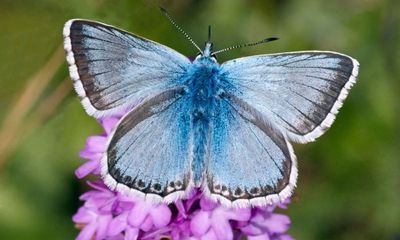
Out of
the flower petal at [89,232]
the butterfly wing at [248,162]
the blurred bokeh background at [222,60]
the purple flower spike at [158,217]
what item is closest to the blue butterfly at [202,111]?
the butterfly wing at [248,162]

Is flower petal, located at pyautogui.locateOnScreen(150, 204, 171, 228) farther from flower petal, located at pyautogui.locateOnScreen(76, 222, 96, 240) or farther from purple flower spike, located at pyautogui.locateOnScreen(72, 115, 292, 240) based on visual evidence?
flower petal, located at pyautogui.locateOnScreen(76, 222, 96, 240)

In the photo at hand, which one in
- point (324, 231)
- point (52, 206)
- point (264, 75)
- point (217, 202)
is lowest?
point (324, 231)

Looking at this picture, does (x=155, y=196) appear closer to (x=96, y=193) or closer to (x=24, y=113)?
(x=96, y=193)

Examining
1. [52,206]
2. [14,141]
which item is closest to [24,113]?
[14,141]

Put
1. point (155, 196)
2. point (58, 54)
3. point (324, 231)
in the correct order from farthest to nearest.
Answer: point (324, 231) < point (58, 54) < point (155, 196)

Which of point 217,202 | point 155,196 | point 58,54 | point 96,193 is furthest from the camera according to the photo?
point 58,54

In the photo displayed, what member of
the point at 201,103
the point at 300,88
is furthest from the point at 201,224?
the point at 300,88
